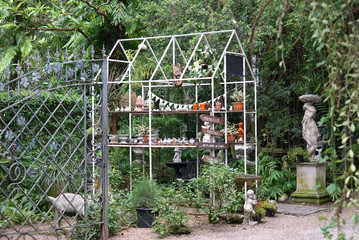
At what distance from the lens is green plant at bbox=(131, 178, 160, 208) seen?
6984mm

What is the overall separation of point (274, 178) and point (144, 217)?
12.9 feet

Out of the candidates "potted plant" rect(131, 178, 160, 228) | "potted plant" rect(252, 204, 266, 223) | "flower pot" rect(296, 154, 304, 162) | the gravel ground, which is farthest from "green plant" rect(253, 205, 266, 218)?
"flower pot" rect(296, 154, 304, 162)

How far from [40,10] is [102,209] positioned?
6356 millimetres

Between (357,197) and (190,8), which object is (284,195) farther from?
(357,197)

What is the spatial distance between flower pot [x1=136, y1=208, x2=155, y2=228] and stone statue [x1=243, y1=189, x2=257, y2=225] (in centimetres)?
146

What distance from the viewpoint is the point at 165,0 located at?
1002 centimetres

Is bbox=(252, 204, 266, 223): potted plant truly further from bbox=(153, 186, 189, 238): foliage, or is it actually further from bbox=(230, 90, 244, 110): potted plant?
bbox=(230, 90, 244, 110): potted plant

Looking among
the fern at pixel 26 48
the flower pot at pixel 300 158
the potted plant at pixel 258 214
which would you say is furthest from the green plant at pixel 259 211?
the fern at pixel 26 48

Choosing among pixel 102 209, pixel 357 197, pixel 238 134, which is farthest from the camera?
pixel 238 134

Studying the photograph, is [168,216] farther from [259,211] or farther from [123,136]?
[123,136]

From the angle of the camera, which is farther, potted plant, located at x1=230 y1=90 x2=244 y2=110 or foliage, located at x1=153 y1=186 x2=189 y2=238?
potted plant, located at x1=230 y1=90 x2=244 y2=110

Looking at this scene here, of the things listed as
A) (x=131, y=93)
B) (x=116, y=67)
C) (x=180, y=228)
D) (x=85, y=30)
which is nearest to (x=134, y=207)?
(x=180, y=228)

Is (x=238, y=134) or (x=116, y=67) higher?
(x=116, y=67)

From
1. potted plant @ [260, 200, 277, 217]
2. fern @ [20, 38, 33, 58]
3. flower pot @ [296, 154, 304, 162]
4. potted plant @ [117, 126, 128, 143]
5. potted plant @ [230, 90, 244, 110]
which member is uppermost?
fern @ [20, 38, 33, 58]
